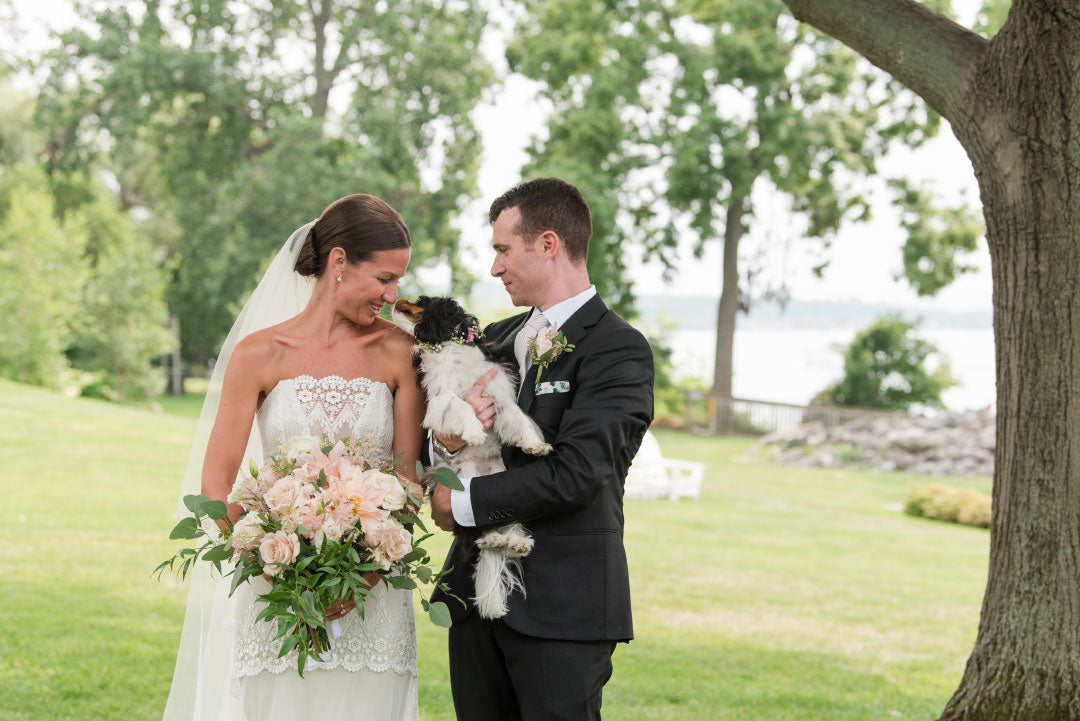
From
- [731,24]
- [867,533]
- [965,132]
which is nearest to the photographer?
[965,132]

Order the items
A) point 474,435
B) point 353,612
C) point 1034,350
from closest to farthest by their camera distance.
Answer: point 474,435 < point 353,612 < point 1034,350

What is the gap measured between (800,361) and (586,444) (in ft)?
114

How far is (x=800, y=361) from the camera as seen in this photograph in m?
37.0

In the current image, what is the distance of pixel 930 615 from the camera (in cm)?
1056

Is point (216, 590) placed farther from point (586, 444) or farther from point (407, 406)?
point (586, 444)

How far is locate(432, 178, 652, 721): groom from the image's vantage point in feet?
10.8

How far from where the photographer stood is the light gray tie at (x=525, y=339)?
3645 millimetres

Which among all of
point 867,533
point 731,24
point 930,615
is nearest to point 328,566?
point 930,615

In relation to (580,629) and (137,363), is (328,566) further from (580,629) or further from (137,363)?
(137,363)

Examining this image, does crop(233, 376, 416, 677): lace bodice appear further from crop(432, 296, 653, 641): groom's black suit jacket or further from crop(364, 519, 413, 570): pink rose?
crop(364, 519, 413, 570): pink rose

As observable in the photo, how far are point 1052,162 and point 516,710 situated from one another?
344cm

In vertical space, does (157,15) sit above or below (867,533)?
above

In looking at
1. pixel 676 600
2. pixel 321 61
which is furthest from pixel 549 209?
pixel 321 61

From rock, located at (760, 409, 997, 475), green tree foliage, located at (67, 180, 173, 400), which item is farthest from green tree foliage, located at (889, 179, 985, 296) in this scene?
green tree foliage, located at (67, 180, 173, 400)
